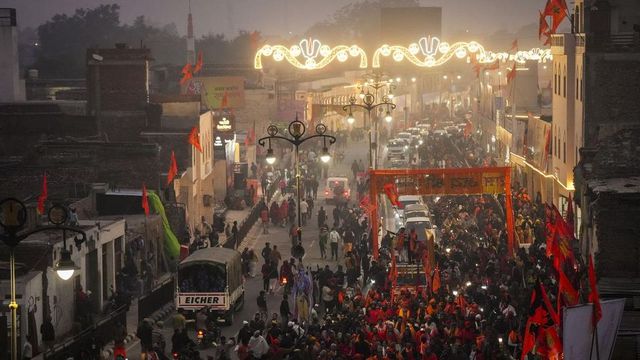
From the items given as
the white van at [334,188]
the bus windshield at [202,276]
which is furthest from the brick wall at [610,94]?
the white van at [334,188]

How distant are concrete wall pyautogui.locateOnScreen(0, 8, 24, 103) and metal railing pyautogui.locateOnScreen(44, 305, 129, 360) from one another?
3370 cm

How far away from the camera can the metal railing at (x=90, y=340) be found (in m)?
29.2

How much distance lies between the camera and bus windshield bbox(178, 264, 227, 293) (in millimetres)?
35500

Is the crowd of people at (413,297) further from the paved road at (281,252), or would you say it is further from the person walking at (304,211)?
the person walking at (304,211)

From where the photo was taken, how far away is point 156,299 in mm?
36812

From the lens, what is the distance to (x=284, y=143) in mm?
87938

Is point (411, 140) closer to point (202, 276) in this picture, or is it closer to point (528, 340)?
point (202, 276)

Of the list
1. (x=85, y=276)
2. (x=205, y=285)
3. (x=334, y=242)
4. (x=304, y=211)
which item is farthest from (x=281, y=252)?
(x=205, y=285)

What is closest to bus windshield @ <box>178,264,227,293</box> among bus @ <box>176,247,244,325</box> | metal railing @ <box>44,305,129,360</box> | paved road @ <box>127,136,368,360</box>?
bus @ <box>176,247,244,325</box>

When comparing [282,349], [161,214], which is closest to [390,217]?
[161,214]

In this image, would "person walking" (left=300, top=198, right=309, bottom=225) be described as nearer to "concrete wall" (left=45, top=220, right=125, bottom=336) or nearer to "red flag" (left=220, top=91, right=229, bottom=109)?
"concrete wall" (left=45, top=220, right=125, bottom=336)

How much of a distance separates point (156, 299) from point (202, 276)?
199 centimetres

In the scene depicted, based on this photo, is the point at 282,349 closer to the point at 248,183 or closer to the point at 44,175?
the point at 44,175

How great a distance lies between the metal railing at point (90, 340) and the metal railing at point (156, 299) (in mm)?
452
